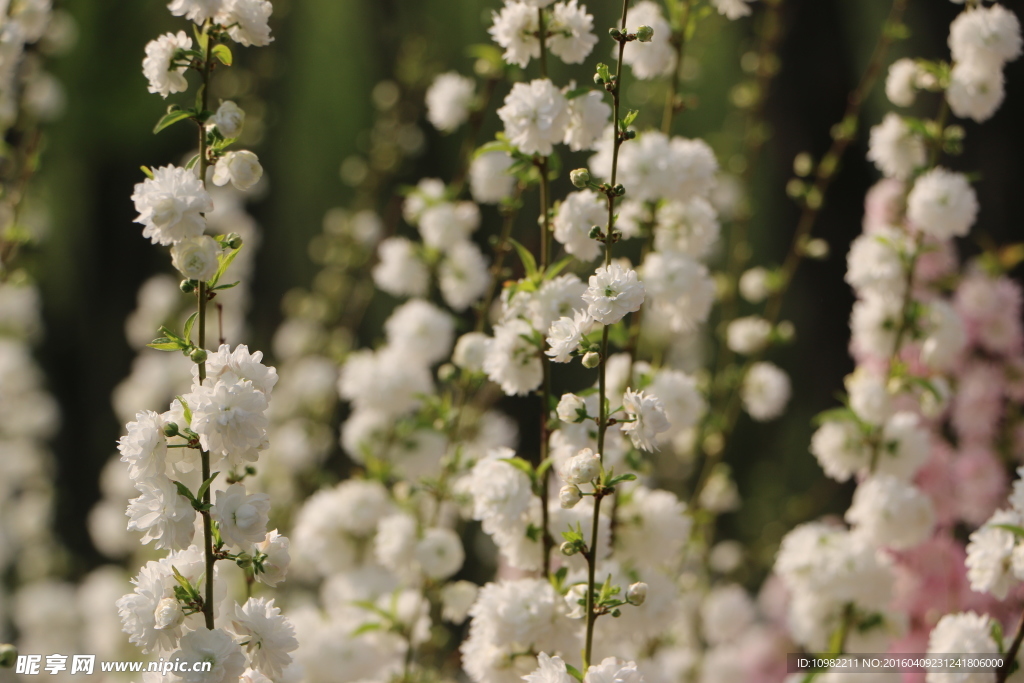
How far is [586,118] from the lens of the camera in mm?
958

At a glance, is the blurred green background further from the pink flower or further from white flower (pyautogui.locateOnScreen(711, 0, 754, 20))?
white flower (pyautogui.locateOnScreen(711, 0, 754, 20))

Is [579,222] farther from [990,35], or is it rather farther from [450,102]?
[990,35]

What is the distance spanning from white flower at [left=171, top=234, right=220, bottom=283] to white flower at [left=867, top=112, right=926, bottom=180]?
1.01 m

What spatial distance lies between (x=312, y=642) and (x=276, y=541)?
1.56ft

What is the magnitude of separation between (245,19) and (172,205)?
0.20 meters

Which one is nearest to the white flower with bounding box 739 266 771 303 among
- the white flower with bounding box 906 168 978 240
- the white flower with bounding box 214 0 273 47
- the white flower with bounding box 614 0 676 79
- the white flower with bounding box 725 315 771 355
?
the white flower with bounding box 725 315 771 355

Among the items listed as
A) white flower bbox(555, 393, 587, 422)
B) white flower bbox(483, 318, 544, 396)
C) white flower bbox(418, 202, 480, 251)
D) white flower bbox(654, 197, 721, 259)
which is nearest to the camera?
white flower bbox(555, 393, 587, 422)

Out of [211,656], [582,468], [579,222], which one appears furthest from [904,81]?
[211,656]

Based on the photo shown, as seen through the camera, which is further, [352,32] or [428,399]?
[352,32]

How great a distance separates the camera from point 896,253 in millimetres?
1291

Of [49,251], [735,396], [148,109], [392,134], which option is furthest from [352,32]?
[735,396]

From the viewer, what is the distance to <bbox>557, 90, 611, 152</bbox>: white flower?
0.96 m

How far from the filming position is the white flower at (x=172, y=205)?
753mm

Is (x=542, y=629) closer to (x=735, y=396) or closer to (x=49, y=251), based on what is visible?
(x=735, y=396)
